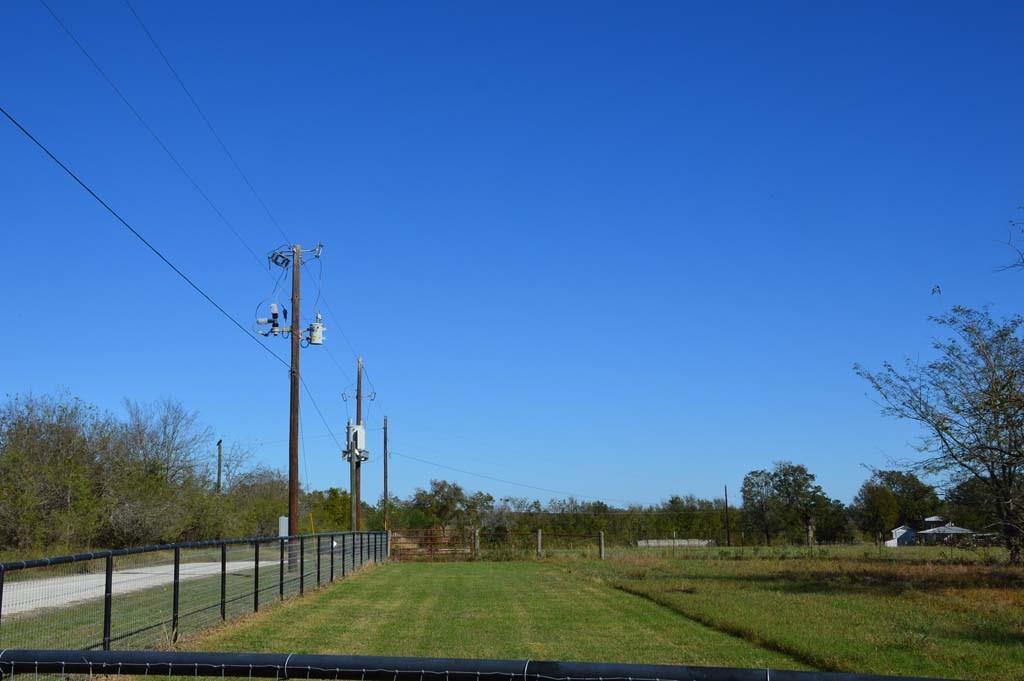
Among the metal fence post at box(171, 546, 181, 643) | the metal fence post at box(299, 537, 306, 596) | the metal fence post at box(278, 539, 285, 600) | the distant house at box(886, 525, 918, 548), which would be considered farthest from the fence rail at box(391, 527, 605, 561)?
the distant house at box(886, 525, 918, 548)

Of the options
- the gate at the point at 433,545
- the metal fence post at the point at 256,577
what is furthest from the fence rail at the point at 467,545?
the metal fence post at the point at 256,577

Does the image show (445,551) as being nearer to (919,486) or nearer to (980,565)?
(980,565)

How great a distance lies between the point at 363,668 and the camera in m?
3.34

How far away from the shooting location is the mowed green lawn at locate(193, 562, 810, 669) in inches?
482

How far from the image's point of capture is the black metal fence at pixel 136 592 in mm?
8852

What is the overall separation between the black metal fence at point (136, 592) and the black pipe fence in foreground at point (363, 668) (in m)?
5.26

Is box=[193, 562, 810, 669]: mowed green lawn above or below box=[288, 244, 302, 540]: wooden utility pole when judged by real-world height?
below

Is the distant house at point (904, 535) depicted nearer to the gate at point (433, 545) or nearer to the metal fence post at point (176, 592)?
the gate at point (433, 545)

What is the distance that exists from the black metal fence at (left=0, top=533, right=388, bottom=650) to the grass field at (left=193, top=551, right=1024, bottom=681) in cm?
53

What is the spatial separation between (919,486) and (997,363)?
160 ft

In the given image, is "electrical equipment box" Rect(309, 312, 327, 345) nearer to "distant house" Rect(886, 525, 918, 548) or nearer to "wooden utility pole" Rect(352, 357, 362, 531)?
"wooden utility pole" Rect(352, 357, 362, 531)

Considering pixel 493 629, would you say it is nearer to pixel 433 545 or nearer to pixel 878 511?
pixel 433 545

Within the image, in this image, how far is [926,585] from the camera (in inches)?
883

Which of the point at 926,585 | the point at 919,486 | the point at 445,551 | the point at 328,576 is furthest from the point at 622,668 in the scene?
the point at 919,486
